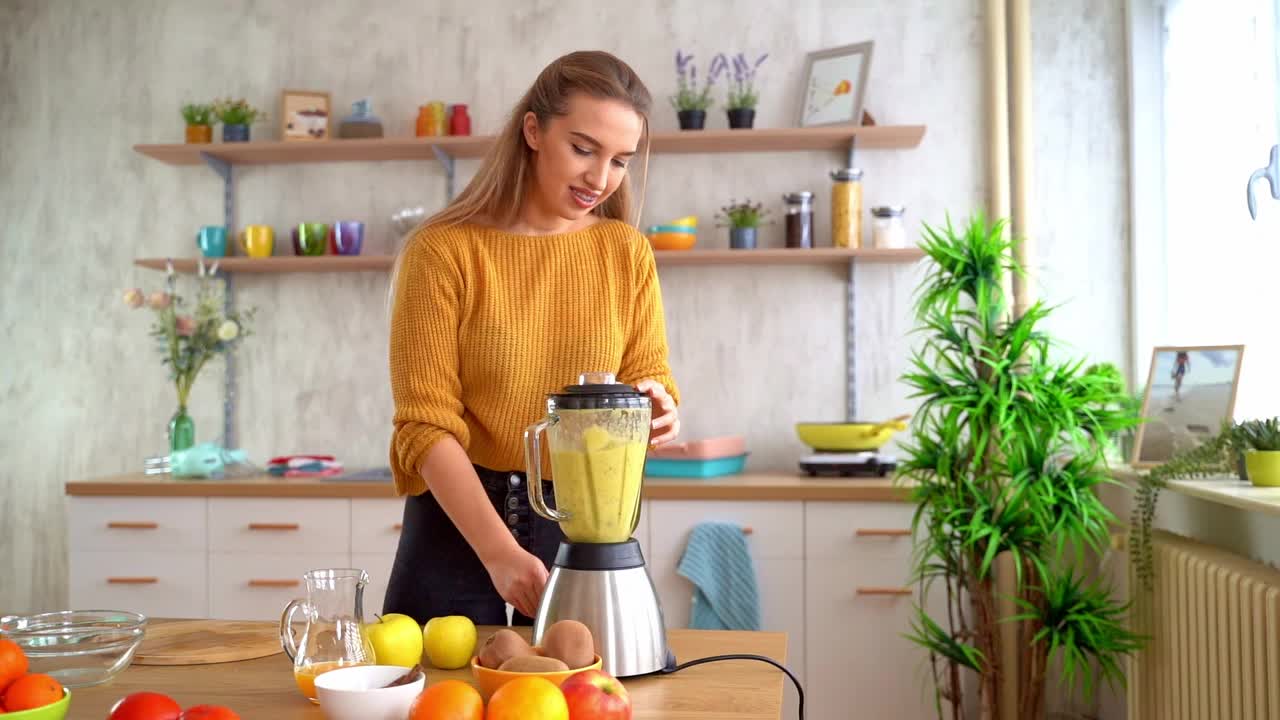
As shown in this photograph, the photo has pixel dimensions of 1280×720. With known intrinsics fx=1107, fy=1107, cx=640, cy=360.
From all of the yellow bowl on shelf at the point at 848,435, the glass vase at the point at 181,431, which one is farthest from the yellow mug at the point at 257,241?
the yellow bowl on shelf at the point at 848,435

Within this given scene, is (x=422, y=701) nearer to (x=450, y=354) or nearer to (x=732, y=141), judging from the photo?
(x=450, y=354)

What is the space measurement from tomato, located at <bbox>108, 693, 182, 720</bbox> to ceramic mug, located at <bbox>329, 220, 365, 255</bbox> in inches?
110

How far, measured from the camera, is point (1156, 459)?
8.80 feet

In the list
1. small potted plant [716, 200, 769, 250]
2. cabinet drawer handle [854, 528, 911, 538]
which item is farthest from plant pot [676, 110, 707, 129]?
cabinet drawer handle [854, 528, 911, 538]

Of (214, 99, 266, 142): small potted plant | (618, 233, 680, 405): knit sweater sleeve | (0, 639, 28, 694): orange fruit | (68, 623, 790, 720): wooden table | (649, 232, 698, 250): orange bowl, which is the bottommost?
(68, 623, 790, 720): wooden table

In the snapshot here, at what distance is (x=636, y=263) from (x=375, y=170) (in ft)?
7.52

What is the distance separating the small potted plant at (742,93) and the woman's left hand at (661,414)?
2.09 meters

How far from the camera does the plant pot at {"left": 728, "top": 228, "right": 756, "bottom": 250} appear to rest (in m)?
3.41

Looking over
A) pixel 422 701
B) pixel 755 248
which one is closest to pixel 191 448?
pixel 755 248

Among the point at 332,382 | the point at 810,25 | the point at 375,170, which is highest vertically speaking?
the point at 810,25

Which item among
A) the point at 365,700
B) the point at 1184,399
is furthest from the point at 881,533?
the point at 365,700

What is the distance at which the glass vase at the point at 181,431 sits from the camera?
11.5ft

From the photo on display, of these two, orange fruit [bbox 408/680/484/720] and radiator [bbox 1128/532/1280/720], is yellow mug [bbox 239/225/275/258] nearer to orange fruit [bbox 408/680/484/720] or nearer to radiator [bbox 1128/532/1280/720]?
radiator [bbox 1128/532/1280/720]

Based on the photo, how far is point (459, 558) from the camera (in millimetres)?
1636
